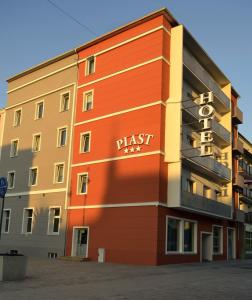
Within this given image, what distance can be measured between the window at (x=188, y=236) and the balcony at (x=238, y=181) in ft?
30.9

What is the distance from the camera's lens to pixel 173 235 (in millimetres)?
28719

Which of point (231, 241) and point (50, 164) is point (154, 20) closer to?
point (50, 164)

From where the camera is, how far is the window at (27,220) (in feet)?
117

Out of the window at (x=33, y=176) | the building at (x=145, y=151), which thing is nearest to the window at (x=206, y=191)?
the building at (x=145, y=151)

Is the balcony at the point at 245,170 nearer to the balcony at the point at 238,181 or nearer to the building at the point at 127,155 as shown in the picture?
the balcony at the point at 238,181

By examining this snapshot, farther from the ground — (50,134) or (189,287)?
(50,134)

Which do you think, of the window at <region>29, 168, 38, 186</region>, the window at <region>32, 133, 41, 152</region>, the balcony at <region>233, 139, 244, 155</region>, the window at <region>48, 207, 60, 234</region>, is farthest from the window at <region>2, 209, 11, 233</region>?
the balcony at <region>233, 139, 244, 155</region>

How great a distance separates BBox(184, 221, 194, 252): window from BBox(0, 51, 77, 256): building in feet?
30.4

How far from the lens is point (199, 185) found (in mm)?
32875

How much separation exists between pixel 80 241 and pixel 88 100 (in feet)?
36.8

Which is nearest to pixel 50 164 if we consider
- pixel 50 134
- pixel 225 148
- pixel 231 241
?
pixel 50 134

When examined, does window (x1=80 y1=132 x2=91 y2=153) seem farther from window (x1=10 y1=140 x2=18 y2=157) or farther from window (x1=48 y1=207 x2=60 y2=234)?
window (x1=10 y1=140 x2=18 y2=157)

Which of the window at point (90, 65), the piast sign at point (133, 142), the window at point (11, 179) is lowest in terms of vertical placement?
the window at point (11, 179)

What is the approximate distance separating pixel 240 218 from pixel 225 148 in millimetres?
6897
